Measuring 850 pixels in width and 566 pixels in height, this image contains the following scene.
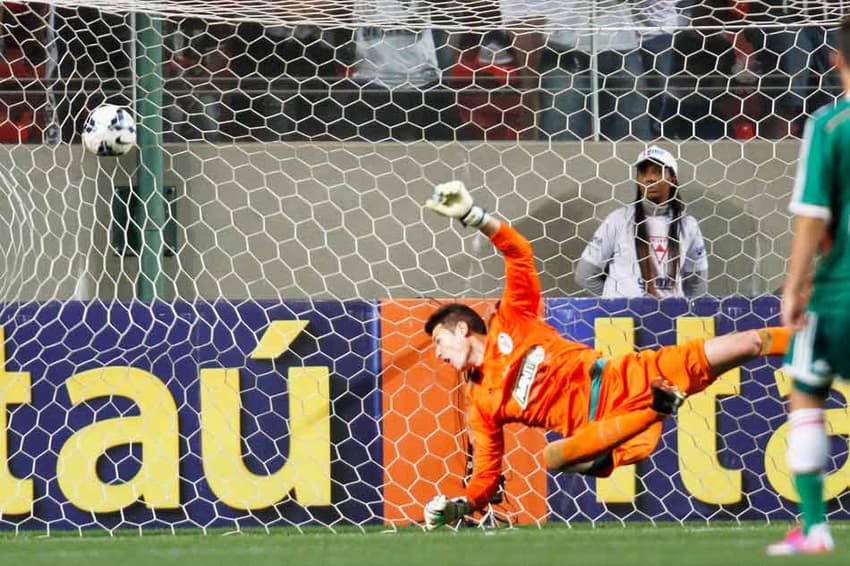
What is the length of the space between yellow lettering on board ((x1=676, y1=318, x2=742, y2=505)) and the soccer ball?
2572 mm

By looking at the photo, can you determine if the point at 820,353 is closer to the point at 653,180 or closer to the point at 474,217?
the point at 474,217

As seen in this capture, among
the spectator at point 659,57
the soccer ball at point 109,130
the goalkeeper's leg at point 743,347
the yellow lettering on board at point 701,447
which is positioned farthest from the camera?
the spectator at point 659,57

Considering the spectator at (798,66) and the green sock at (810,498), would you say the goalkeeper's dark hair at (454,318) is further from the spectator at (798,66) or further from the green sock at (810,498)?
the green sock at (810,498)

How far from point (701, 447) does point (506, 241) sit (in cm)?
149

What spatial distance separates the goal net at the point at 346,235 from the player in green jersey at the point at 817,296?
2728 millimetres

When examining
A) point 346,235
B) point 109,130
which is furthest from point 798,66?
point 109,130

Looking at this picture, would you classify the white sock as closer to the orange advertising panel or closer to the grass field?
the grass field

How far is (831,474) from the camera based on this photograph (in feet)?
23.4

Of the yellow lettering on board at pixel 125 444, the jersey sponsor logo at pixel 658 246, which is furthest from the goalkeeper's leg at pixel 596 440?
the yellow lettering on board at pixel 125 444

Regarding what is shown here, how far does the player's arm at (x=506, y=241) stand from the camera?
6207mm

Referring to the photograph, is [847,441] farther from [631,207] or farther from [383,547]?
[383,547]


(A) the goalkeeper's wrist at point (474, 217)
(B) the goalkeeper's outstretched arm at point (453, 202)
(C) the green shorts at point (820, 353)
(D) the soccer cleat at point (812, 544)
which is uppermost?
(B) the goalkeeper's outstretched arm at point (453, 202)

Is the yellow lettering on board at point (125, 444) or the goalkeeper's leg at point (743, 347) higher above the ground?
the goalkeeper's leg at point (743, 347)

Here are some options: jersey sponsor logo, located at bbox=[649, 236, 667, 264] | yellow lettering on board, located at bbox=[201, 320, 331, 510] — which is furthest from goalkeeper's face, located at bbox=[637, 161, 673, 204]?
yellow lettering on board, located at bbox=[201, 320, 331, 510]
